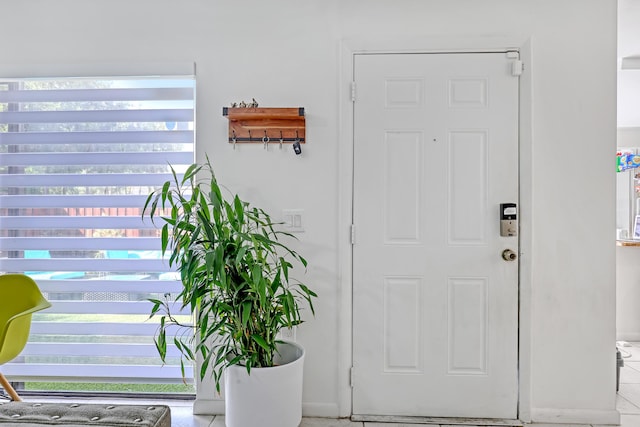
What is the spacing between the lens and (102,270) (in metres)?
2.47

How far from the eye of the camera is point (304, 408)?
2.28 metres

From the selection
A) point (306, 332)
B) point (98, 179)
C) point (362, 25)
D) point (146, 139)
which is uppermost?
point (362, 25)

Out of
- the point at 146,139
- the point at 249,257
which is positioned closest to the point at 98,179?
the point at 146,139

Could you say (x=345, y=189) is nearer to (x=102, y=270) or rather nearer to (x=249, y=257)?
(x=249, y=257)

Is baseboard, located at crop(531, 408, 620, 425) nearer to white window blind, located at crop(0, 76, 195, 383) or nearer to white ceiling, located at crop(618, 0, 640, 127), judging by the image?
white window blind, located at crop(0, 76, 195, 383)

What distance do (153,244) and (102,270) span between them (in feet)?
1.17

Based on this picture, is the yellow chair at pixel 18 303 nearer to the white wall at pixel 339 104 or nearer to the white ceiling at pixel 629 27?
the white wall at pixel 339 104

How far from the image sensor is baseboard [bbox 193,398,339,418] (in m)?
2.28

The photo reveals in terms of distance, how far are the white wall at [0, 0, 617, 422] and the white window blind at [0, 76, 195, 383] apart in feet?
0.79

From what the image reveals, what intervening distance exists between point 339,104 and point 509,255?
1.26 meters

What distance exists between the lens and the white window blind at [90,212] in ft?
8.07

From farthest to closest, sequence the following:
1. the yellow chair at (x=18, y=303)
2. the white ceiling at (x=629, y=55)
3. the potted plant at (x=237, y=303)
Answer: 1. the white ceiling at (x=629, y=55)
2. the yellow chair at (x=18, y=303)
3. the potted plant at (x=237, y=303)

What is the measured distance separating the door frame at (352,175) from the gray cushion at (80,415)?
3.69 ft

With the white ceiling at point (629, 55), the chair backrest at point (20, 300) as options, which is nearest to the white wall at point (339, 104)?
the white ceiling at point (629, 55)
